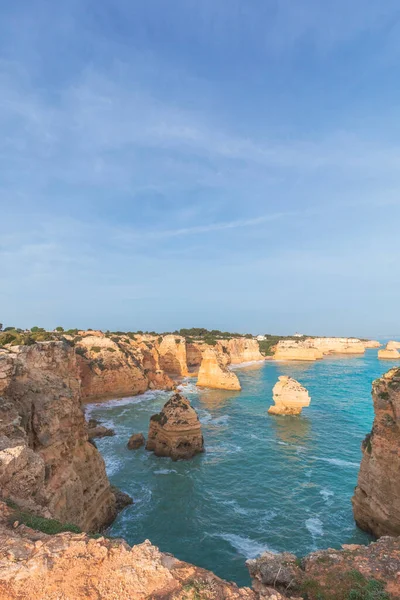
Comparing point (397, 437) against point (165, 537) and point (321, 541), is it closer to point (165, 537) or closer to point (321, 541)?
point (321, 541)

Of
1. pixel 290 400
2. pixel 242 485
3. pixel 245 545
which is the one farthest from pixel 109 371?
pixel 245 545

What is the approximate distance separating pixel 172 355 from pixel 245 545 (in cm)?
6460

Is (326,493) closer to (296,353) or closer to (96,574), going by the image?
(96,574)

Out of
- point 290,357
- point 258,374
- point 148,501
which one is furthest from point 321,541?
point 290,357

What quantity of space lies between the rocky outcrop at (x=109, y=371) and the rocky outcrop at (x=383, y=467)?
1739 inches

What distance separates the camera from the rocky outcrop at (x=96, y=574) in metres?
5.92

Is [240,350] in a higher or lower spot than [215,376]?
higher

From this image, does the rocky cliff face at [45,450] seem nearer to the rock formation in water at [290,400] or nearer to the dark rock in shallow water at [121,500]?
the dark rock in shallow water at [121,500]

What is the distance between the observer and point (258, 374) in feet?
292

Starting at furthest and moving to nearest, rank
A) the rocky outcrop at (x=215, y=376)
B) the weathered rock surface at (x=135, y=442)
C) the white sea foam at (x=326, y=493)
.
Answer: the rocky outcrop at (x=215, y=376), the weathered rock surface at (x=135, y=442), the white sea foam at (x=326, y=493)

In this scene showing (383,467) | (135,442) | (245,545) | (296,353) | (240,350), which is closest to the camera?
(383,467)

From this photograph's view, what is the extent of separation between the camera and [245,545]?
18.1 metres

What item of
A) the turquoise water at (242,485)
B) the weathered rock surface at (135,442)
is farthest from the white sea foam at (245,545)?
the weathered rock surface at (135,442)

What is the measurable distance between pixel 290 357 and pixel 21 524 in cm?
12945
